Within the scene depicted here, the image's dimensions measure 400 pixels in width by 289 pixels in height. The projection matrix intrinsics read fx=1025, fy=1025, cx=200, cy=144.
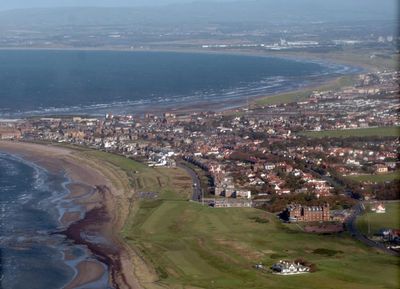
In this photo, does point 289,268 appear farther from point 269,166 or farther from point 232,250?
point 269,166

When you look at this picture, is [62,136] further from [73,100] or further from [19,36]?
[19,36]

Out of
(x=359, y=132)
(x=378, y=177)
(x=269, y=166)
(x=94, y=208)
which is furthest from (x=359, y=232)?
(x=359, y=132)

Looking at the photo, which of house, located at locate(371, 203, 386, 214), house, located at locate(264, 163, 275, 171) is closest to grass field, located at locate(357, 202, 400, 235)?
house, located at locate(371, 203, 386, 214)

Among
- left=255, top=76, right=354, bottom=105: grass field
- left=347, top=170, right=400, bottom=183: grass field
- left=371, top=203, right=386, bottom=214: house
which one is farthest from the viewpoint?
left=255, top=76, right=354, bottom=105: grass field

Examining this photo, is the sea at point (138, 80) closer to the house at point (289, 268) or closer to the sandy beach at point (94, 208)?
the sandy beach at point (94, 208)

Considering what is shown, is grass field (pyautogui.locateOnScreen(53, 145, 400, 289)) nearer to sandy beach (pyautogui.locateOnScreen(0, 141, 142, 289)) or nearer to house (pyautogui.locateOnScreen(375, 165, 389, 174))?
sandy beach (pyautogui.locateOnScreen(0, 141, 142, 289))

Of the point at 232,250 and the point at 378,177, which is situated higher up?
the point at 232,250

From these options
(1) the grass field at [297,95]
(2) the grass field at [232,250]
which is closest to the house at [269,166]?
(2) the grass field at [232,250]
